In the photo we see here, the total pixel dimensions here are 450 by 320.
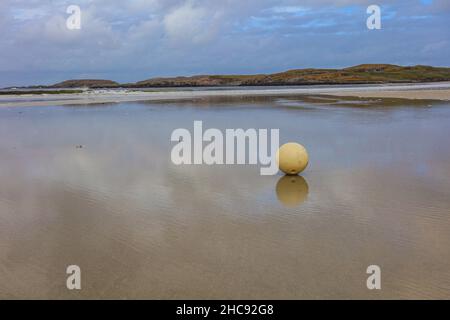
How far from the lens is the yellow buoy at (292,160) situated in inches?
393

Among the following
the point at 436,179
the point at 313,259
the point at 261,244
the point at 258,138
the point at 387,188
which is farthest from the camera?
the point at 258,138

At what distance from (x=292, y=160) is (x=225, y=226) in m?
3.50

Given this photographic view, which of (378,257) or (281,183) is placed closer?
(378,257)

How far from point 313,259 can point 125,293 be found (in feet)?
7.51

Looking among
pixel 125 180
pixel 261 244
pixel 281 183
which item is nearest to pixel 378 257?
pixel 261 244

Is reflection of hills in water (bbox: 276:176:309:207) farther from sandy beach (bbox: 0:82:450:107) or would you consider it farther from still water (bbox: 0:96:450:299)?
sandy beach (bbox: 0:82:450:107)

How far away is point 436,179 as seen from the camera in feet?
31.1

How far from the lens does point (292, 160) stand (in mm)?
9984

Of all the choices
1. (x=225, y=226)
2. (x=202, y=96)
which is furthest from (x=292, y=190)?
(x=202, y=96)

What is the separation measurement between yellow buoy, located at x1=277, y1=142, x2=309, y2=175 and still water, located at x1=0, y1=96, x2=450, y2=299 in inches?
11.5

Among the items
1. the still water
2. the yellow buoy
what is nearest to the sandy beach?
the yellow buoy

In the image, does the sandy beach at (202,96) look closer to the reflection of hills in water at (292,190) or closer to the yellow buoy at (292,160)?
the yellow buoy at (292,160)

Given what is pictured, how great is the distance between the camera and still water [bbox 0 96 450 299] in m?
5.17
